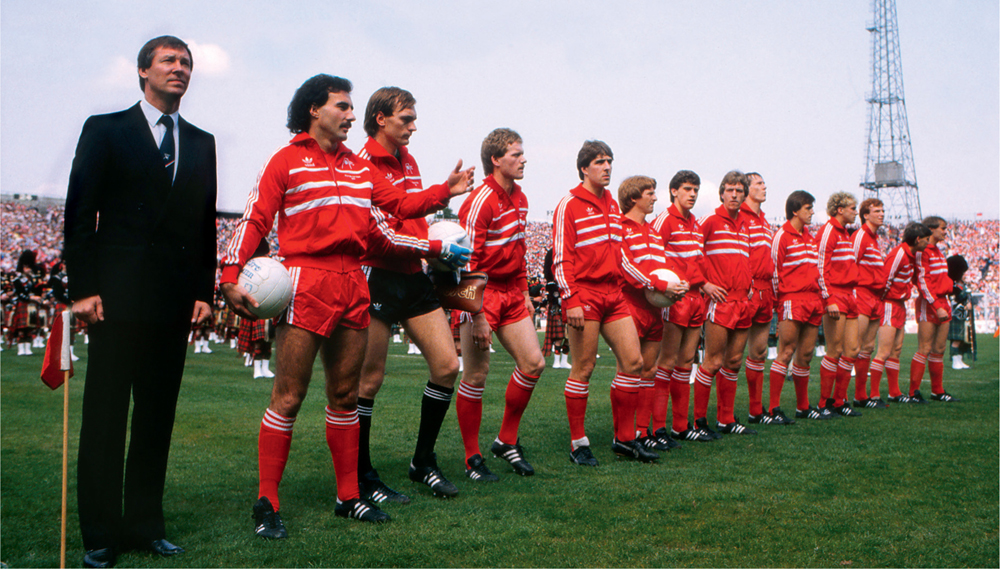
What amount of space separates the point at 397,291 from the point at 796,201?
18.5 feet

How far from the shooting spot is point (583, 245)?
6008mm

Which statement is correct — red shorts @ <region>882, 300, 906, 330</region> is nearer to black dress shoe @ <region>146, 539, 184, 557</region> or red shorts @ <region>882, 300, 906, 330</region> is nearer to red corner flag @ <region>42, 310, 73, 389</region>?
black dress shoe @ <region>146, 539, 184, 557</region>

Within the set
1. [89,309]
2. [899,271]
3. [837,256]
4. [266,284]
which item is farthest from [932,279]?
[89,309]

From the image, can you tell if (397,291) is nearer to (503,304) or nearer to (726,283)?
(503,304)

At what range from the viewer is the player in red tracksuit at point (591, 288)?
5906mm

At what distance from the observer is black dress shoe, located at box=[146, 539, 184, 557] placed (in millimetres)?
3633

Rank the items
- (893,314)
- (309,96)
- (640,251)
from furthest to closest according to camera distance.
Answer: (893,314)
(640,251)
(309,96)

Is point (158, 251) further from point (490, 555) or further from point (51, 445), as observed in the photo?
point (51, 445)

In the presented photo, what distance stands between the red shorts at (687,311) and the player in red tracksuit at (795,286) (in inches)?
63.2

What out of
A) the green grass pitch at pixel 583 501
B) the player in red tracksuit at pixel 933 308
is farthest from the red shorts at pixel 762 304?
the player in red tracksuit at pixel 933 308

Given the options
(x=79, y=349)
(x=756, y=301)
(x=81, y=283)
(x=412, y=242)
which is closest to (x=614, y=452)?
(x=756, y=301)

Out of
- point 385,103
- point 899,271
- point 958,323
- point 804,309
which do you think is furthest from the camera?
point 958,323

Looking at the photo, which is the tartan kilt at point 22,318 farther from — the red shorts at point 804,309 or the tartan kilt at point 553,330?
the red shorts at point 804,309

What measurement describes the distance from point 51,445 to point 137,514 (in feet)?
11.0
